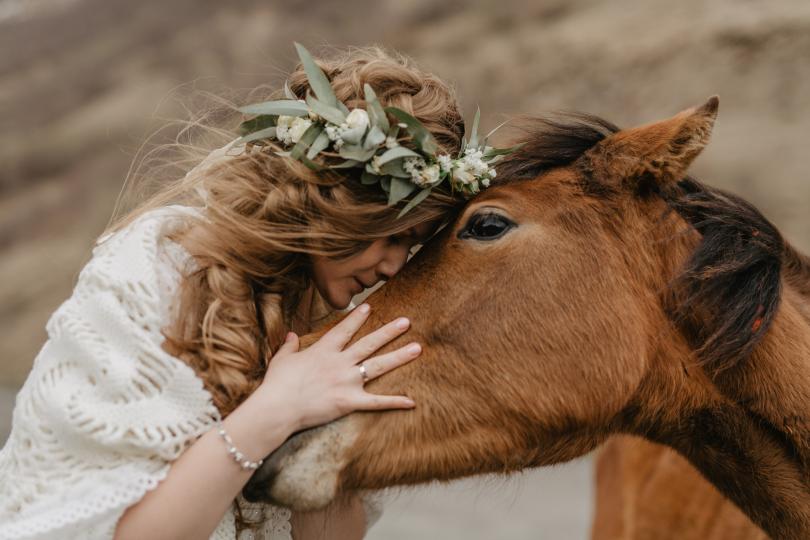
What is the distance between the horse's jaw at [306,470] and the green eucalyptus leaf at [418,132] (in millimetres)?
761

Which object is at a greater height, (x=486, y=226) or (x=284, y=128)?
(x=284, y=128)

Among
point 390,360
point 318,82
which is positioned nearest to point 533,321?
point 390,360

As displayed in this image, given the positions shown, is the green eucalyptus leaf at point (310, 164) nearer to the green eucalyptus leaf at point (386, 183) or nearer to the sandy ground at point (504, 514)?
the green eucalyptus leaf at point (386, 183)

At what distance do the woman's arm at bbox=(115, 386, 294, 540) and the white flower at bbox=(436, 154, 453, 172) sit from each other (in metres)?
0.76

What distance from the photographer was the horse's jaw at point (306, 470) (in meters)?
1.98

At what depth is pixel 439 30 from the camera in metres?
14.3

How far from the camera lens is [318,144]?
7.18 feet

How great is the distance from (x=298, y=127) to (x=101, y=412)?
2.83 ft

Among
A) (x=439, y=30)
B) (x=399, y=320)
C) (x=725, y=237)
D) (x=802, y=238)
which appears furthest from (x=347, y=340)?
(x=439, y=30)

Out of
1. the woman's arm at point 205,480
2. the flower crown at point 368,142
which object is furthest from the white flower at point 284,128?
the woman's arm at point 205,480

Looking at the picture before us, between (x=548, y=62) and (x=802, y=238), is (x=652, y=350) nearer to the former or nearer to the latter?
(x=802, y=238)

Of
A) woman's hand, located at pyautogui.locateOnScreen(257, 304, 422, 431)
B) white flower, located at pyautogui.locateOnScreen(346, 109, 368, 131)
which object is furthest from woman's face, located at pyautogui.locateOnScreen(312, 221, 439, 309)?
white flower, located at pyautogui.locateOnScreen(346, 109, 368, 131)

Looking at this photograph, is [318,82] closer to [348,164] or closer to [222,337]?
[348,164]

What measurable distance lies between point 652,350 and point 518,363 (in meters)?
0.35
